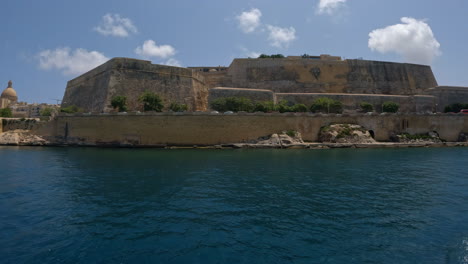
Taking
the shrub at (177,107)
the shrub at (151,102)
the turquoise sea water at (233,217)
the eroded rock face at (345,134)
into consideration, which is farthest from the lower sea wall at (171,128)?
the turquoise sea water at (233,217)

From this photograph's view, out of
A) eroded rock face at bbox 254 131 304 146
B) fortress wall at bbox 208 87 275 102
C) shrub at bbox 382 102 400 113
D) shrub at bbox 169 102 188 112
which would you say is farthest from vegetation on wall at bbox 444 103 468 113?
shrub at bbox 169 102 188 112

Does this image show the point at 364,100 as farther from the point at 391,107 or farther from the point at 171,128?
the point at 171,128

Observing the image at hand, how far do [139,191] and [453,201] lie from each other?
36.5 ft

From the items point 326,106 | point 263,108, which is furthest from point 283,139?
point 326,106

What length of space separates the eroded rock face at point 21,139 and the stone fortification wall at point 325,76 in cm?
2349

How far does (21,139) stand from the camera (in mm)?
30625

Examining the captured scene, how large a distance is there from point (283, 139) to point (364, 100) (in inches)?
659

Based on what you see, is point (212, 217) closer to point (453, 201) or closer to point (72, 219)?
point (72, 219)

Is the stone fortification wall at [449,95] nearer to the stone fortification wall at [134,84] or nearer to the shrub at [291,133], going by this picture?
the shrub at [291,133]

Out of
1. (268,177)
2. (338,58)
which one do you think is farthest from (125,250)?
(338,58)

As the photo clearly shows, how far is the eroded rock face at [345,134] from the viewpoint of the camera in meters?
29.4

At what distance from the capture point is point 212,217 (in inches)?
324

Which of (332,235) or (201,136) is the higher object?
(201,136)

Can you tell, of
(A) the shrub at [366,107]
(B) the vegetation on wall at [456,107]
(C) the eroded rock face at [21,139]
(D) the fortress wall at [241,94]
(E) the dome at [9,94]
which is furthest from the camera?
(E) the dome at [9,94]
